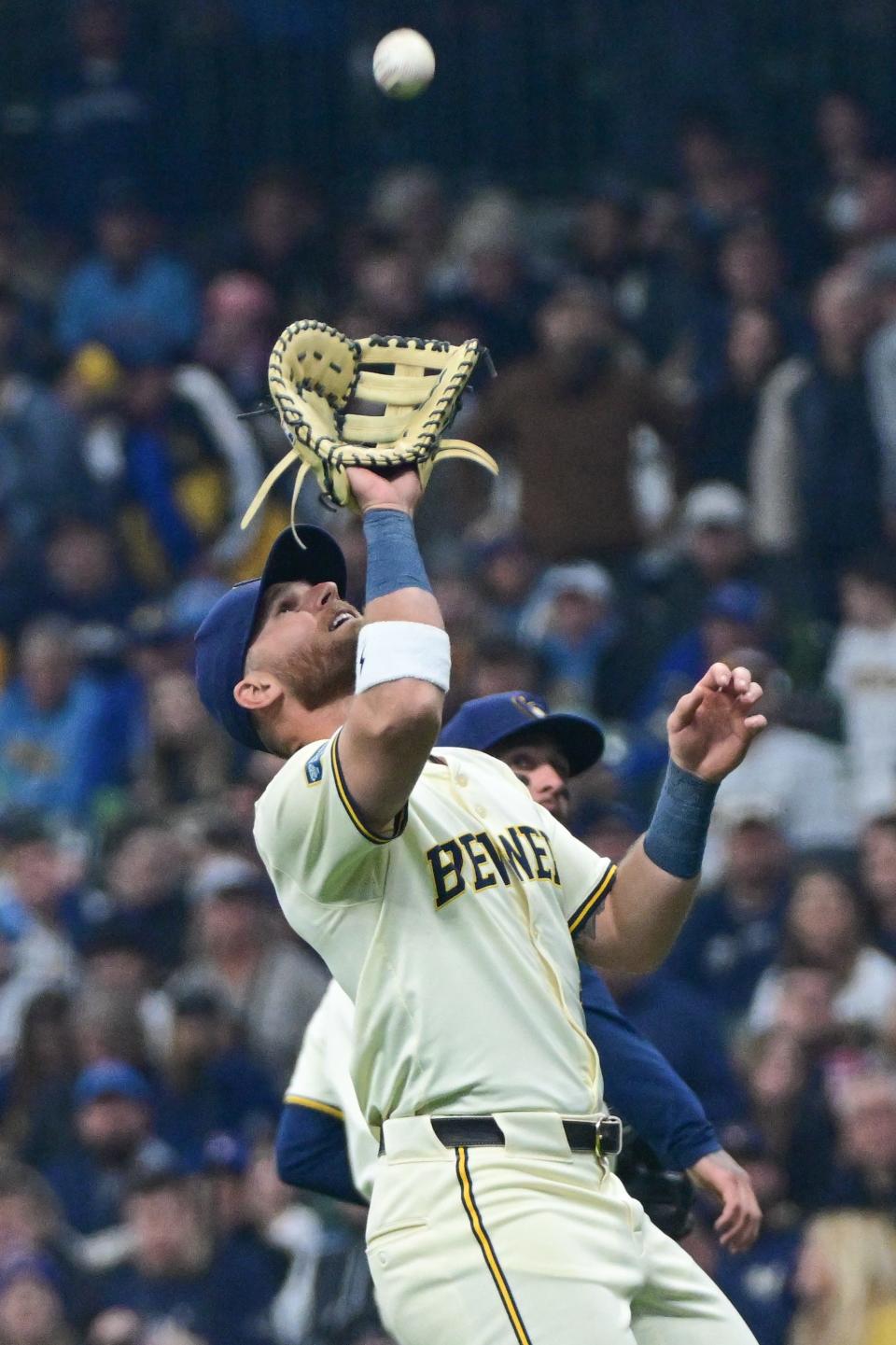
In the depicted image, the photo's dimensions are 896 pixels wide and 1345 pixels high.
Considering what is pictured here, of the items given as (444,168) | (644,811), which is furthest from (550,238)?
(644,811)

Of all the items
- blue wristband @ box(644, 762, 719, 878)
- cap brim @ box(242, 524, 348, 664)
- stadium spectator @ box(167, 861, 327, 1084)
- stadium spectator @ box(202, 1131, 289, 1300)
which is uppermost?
cap brim @ box(242, 524, 348, 664)

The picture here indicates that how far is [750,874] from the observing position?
297 inches

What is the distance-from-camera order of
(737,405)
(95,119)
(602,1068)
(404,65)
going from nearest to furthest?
(602,1068) → (404,65) → (737,405) → (95,119)

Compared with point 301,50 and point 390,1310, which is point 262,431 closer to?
point 301,50

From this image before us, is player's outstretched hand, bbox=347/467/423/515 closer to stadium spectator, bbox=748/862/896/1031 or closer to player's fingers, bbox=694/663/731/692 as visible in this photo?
player's fingers, bbox=694/663/731/692

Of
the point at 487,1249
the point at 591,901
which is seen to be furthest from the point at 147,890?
the point at 487,1249

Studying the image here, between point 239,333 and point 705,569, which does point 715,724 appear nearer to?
point 705,569

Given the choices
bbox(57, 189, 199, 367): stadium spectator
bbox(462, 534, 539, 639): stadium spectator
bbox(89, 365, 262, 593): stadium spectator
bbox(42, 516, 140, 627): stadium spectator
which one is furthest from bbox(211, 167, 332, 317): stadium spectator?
bbox(462, 534, 539, 639): stadium spectator

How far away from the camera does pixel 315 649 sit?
3672 mm

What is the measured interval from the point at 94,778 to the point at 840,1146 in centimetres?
400

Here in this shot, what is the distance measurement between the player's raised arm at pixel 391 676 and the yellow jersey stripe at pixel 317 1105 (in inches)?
59.2

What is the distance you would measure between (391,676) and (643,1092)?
4.21ft

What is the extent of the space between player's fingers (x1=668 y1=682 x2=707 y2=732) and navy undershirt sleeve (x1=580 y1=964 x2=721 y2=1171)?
778mm

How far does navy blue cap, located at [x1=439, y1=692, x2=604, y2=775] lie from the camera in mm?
4465
